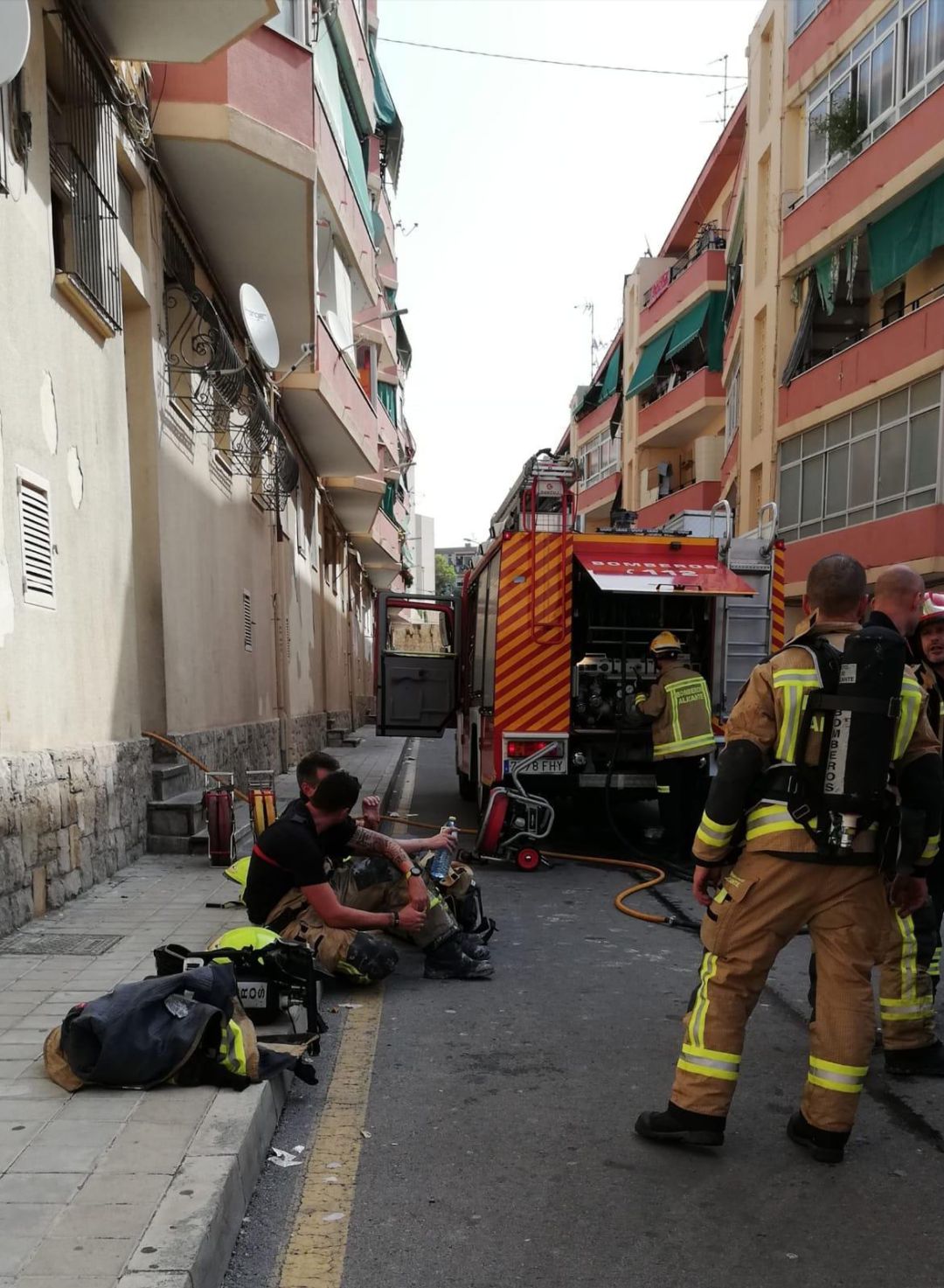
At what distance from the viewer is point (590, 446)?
4394 centimetres

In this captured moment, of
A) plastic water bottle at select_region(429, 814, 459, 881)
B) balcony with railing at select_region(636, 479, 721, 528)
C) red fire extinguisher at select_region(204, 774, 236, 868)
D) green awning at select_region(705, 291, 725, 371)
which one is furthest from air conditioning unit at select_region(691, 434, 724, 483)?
plastic water bottle at select_region(429, 814, 459, 881)

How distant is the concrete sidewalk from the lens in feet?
7.63

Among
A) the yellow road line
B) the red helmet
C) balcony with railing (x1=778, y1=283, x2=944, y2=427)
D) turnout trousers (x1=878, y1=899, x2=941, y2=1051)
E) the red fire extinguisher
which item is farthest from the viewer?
balcony with railing (x1=778, y1=283, x2=944, y2=427)

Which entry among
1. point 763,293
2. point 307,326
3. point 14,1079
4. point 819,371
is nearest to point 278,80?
point 307,326

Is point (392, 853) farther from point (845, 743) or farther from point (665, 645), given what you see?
point (665, 645)

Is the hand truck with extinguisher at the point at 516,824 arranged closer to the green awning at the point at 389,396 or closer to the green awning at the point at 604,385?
the green awning at the point at 389,396

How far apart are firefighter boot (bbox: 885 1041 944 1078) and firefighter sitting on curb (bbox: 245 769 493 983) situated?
6.55ft

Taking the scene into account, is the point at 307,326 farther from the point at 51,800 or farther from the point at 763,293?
the point at 763,293

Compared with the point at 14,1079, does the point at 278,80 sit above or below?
above

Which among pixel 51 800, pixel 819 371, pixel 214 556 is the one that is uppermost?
pixel 819 371

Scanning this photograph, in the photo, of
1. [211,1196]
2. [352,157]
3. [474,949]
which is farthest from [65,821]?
[352,157]

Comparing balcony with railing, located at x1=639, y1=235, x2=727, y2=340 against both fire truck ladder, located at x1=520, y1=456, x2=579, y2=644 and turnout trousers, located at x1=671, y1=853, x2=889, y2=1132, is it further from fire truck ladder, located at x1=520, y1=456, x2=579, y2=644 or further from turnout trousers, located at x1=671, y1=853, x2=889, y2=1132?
turnout trousers, located at x1=671, y1=853, x2=889, y2=1132

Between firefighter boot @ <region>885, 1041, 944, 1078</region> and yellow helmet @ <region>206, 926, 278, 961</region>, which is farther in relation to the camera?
yellow helmet @ <region>206, 926, 278, 961</region>

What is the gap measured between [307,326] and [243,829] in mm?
7036
